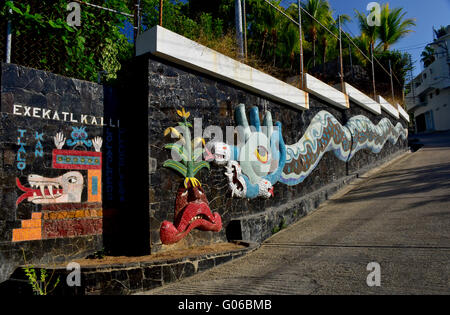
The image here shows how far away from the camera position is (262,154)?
6.82 metres

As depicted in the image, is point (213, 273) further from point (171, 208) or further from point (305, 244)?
point (305, 244)

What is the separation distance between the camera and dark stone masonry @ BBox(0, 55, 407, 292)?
4207 mm

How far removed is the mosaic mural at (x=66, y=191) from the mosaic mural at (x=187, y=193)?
3.35ft

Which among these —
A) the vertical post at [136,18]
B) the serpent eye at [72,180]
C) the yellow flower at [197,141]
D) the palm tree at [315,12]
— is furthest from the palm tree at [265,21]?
the serpent eye at [72,180]

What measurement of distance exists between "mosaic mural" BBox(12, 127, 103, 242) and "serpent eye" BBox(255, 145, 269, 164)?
305 cm

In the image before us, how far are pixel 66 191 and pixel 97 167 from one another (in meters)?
0.55

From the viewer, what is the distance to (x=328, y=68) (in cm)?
1911

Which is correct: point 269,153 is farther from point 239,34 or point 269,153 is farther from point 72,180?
point 72,180

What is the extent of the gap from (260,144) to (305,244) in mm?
2267

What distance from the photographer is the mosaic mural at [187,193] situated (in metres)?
5.00

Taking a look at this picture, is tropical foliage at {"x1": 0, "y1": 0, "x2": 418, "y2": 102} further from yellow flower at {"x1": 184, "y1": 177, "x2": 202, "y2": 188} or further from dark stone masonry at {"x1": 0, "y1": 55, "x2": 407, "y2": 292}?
yellow flower at {"x1": 184, "y1": 177, "x2": 202, "y2": 188}

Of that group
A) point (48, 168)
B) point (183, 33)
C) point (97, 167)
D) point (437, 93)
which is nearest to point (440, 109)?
point (437, 93)

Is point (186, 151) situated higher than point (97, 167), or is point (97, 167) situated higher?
point (186, 151)
